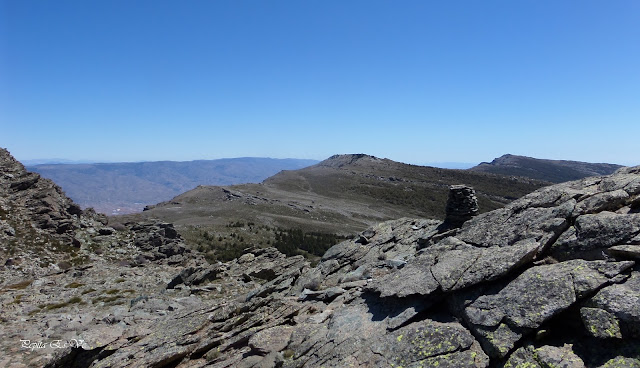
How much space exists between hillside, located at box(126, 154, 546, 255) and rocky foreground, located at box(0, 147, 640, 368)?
3556cm

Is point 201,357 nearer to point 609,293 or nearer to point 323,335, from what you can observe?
point 323,335

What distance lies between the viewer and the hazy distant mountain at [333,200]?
82812 mm

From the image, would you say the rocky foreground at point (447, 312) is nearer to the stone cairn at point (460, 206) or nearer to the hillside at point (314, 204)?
the stone cairn at point (460, 206)

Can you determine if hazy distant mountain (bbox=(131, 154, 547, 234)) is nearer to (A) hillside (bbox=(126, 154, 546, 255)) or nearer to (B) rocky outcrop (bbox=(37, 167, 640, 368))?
(A) hillside (bbox=(126, 154, 546, 255))

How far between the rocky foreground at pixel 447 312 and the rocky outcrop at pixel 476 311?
41 millimetres

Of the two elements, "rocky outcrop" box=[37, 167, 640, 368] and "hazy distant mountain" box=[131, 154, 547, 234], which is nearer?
"rocky outcrop" box=[37, 167, 640, 368]

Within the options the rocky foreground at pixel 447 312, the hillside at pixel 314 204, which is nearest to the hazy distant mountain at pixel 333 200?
the hillside at pixel 314 204

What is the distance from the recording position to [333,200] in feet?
422

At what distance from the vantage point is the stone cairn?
22.3 metres

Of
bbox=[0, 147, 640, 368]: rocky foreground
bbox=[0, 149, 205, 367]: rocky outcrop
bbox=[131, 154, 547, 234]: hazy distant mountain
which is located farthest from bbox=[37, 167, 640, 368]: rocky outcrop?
bbox=[131, 154, 547, 234]: hazy distant mountain

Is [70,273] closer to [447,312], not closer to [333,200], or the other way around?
[447,312]

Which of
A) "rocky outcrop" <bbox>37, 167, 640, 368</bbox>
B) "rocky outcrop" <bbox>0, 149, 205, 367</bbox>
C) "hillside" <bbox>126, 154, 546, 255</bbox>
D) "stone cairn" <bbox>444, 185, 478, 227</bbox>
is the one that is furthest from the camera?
"hillside" <bbox>126, 154, 546, 255</bbox>

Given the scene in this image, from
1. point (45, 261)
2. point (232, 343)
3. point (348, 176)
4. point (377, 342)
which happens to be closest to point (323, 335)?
point (377, 342)

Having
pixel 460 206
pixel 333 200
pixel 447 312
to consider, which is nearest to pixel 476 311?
pixel 447 312
